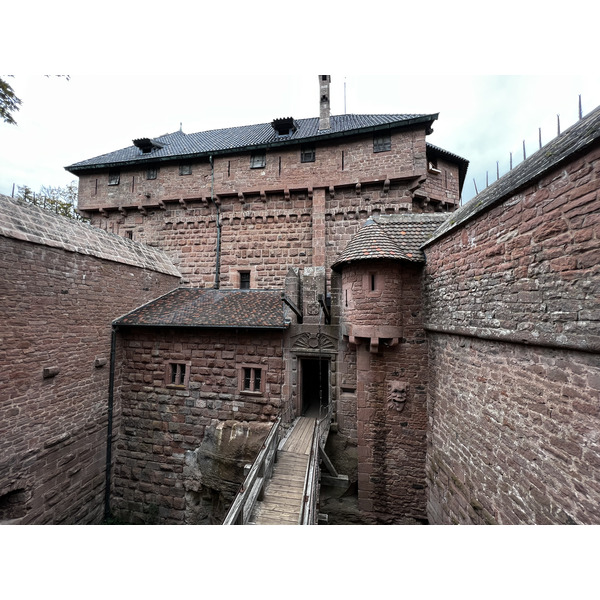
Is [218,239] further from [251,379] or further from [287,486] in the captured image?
[287,486]

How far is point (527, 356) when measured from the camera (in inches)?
132

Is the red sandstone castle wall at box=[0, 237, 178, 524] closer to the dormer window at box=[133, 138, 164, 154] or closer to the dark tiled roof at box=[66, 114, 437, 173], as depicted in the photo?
the dark tiled roof at box=[66, 114, 437, 173]

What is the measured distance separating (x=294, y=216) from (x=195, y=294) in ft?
15.1

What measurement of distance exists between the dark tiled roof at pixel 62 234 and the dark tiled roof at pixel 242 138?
4.75 m

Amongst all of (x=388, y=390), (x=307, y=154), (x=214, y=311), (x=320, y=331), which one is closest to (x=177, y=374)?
(x=214, y=311)

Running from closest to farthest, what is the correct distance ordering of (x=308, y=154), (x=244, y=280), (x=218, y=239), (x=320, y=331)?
1. (x=320, y=331)
2. (x=308, y=154)
3. (x=218, y=239)
4. (x=244, y=280)

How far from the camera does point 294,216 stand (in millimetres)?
10258

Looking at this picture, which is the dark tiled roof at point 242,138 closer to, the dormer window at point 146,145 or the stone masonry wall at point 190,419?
the dormer window at point 146,145

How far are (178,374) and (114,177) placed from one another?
9.54m

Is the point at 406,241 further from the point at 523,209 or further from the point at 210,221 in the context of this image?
the point at 210,221

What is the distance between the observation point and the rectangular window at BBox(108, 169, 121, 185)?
38.7ft

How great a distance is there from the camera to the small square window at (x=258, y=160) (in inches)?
412

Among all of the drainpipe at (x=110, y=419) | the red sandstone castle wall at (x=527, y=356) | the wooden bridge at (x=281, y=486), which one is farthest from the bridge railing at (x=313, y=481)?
the drainpipe at (x=110, y=419)

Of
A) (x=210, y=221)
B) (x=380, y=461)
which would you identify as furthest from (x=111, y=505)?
(x=210, y=221)
